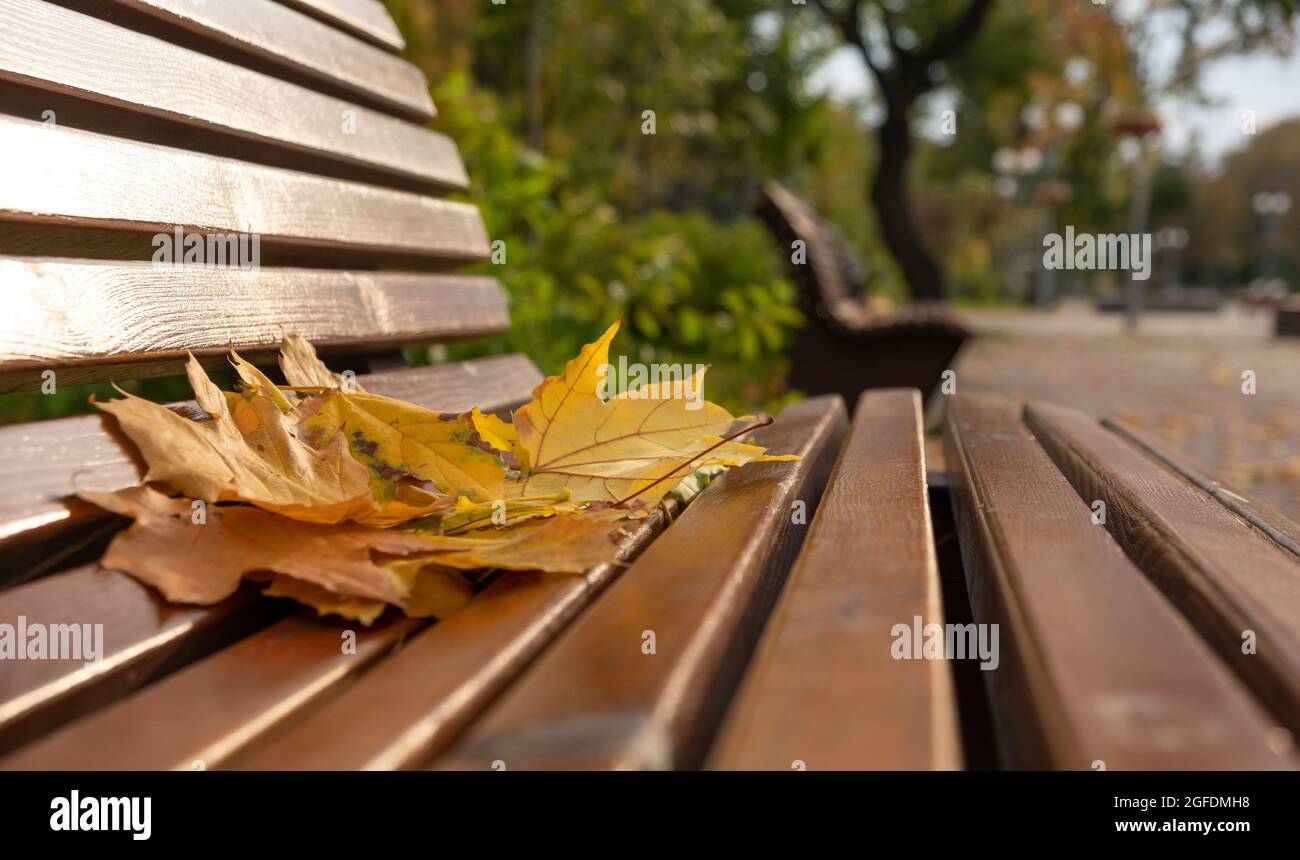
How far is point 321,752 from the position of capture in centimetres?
57

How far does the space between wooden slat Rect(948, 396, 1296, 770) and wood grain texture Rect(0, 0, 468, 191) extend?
1053 mm

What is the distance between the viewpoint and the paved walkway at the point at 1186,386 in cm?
451

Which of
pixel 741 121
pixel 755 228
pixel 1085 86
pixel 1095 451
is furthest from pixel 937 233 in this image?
pixel 1095 451

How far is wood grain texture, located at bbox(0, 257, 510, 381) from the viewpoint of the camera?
1.01 meters

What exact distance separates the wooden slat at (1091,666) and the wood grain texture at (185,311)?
0.89 m

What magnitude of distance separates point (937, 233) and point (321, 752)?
3724cm

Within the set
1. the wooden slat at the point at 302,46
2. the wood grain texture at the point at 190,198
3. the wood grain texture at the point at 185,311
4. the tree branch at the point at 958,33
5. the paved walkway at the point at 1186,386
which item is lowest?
A: the paved walkway at the point at 1186,386

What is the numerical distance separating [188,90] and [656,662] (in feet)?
3.56

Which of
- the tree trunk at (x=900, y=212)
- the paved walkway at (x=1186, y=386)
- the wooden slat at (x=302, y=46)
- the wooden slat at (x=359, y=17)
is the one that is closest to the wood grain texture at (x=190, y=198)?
the wooden slat at (x=302, y=46)

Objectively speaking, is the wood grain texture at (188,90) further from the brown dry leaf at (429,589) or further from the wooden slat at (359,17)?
the brown dry leaf at (429,589)

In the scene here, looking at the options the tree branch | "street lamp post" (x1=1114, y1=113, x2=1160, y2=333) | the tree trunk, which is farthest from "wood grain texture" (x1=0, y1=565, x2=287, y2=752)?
"street lamp post" (x1=1114, y1=113, x2=1160, y2=333)

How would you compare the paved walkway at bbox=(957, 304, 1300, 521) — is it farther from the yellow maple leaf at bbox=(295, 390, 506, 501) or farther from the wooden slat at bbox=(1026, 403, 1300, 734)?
the yellow maple leaf at bbox=(295, 390, 506, 501)
